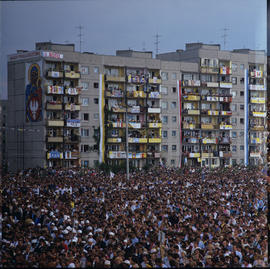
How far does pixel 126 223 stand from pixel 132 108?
13413 mm

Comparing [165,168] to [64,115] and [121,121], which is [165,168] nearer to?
[121,121]

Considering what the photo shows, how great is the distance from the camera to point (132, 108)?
73.4ft

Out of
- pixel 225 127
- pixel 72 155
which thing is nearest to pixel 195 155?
pixel 225 127

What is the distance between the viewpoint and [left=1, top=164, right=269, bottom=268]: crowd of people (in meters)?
6.78

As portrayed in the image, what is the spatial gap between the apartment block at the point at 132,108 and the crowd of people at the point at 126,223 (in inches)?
66.7

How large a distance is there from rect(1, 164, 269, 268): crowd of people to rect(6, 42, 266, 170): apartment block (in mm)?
1693

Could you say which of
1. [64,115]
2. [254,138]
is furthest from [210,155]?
[64,115]

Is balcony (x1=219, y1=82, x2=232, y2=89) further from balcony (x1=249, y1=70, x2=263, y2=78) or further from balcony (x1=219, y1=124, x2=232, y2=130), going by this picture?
balcony (x1=219, y1=124, x2=232, y2=130)

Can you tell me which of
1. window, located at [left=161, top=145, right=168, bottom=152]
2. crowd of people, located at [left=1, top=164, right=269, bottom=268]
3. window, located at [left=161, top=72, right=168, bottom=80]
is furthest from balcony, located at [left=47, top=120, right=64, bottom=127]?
window, located at [left=161, top=72, right=168, bottom=80]

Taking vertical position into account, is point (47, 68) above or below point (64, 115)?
above

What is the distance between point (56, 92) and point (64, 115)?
3.38 feet

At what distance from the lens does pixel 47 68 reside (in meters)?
17.0

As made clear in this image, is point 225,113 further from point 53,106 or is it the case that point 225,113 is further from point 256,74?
point 53,106

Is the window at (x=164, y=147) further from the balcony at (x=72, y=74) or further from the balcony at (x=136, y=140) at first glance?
the balcony at (x=72, y=74)
